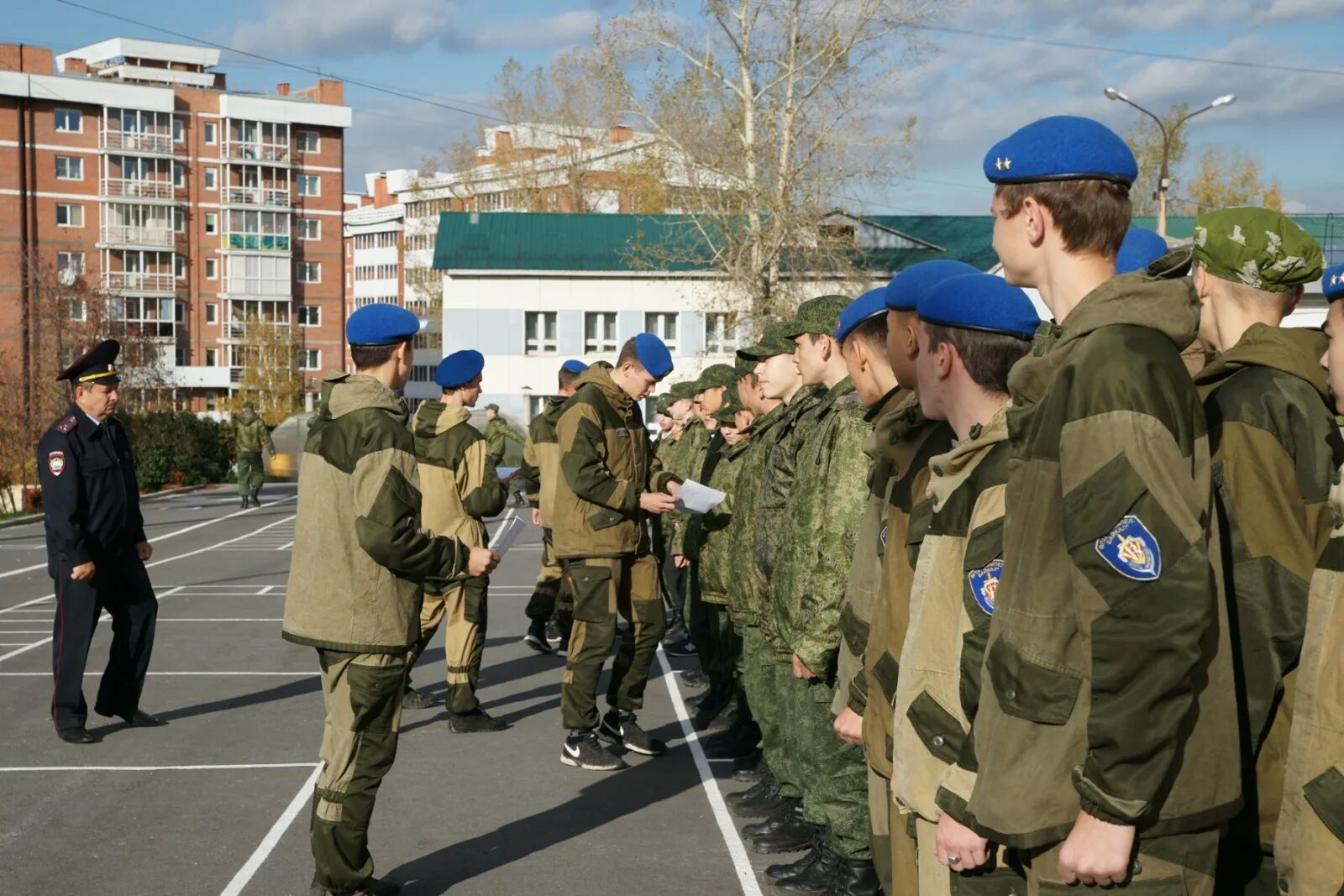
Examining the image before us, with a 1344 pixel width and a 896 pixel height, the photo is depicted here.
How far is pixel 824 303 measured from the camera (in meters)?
6.55

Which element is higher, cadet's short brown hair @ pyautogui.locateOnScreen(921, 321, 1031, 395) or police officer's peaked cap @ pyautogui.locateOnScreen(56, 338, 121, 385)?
cadet's short brown hair @ pyautogui.locateOnScreen(921, 321, 1031, 395)

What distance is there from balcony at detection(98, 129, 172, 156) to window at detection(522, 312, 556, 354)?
46239 millimetres

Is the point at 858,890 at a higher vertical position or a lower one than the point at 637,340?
lower

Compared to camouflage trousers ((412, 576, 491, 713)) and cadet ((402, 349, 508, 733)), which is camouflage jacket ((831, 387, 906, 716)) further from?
cadet ((402, 349, 508, 733))

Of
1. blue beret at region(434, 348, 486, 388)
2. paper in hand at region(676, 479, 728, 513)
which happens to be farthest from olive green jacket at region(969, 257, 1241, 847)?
blue beret at region(434, 348, 486, 388)

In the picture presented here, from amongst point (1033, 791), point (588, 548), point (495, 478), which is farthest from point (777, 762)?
point (1033, 791)

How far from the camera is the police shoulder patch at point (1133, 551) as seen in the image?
8.50 ft

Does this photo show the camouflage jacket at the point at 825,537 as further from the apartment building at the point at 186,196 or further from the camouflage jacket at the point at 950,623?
the apartment building at the point at 186,196

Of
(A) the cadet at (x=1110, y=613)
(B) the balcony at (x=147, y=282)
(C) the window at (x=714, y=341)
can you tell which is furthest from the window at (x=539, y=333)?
(A) the cadet at (x=1110, y=613)

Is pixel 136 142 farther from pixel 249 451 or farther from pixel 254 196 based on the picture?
pixel 249 451

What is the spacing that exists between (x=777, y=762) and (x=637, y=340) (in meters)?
2.98

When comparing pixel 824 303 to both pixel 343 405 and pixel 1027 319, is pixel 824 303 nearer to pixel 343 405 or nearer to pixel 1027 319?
pixel 343 405

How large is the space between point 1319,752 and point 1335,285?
4.02 ft

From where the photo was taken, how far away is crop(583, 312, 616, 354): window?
185ft
